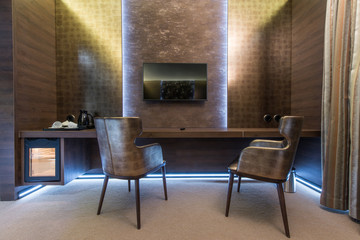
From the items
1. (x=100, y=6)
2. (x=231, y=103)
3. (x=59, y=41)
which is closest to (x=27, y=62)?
(x=59, y=41)

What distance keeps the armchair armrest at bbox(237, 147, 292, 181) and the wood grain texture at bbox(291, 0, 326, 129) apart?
1.27 metres

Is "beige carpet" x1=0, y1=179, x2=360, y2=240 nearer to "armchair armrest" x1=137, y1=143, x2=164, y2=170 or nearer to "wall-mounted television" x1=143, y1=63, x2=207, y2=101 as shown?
"armchair armrest" x1=137, y1=143, x2=164, y2=170

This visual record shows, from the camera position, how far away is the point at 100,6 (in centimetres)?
265

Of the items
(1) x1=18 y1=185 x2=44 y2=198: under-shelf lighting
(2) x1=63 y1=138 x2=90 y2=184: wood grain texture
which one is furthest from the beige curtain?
(1) x1=18 y1=185 x2=44 y2=198: under-shelf lighting

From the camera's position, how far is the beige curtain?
156 centimetres

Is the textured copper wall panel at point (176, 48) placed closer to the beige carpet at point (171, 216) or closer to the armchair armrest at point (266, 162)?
the beige carpet at point (171, 216)

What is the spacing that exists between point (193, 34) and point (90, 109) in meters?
1.98

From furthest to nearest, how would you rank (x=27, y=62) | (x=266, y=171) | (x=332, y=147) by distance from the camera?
(x=27, y=62), (x=332, y=147), (x=266, y=171)

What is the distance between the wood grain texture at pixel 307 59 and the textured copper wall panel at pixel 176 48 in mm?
1068

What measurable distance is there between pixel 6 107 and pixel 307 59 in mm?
3832

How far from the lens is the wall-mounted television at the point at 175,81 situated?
104 inches

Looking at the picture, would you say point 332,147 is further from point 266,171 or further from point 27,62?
point 27,62

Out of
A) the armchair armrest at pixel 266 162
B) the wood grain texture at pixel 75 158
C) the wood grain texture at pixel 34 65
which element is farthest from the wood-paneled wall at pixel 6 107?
the armchair armrest at pixel 266 162

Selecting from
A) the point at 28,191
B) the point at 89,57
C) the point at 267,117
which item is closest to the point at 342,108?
the point at 267,117
